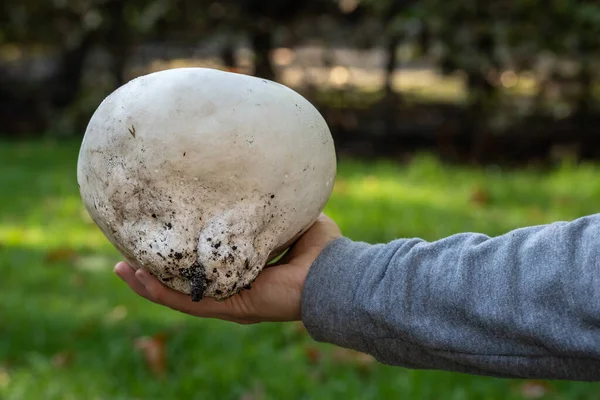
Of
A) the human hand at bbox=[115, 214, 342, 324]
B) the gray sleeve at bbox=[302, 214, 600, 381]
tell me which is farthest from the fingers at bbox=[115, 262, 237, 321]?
the gray sleeve at bbox=[302, 214, 600, 381]

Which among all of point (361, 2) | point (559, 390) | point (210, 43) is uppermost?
point (361, 2)

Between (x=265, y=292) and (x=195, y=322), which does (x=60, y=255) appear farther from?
(x=265, y=292)

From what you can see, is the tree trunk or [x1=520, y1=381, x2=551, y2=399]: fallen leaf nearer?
[x1=520, y1=381, x2=551, y2=399]: fallen leaf

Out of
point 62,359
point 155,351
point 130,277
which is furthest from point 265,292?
point 62,359

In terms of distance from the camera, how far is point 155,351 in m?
2.53

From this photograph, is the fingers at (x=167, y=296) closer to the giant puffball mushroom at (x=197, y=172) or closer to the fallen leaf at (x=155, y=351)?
the giant puffball mushroom at (x=197, y=172)

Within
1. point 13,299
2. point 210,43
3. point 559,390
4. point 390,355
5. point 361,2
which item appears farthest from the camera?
point 210,43

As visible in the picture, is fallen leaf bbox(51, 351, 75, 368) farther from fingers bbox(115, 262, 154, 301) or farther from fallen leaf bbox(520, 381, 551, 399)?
fallen leaf bbox(520, 381, 551, 399)

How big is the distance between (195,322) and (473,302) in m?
1.76

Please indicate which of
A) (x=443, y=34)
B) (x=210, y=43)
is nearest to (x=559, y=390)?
(x=443, y=34)

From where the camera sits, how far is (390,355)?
1351 millimetres

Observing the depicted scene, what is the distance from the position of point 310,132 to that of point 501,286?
0.45 metres

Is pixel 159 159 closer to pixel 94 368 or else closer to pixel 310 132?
pixel 310 132

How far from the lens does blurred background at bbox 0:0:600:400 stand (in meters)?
2.47
